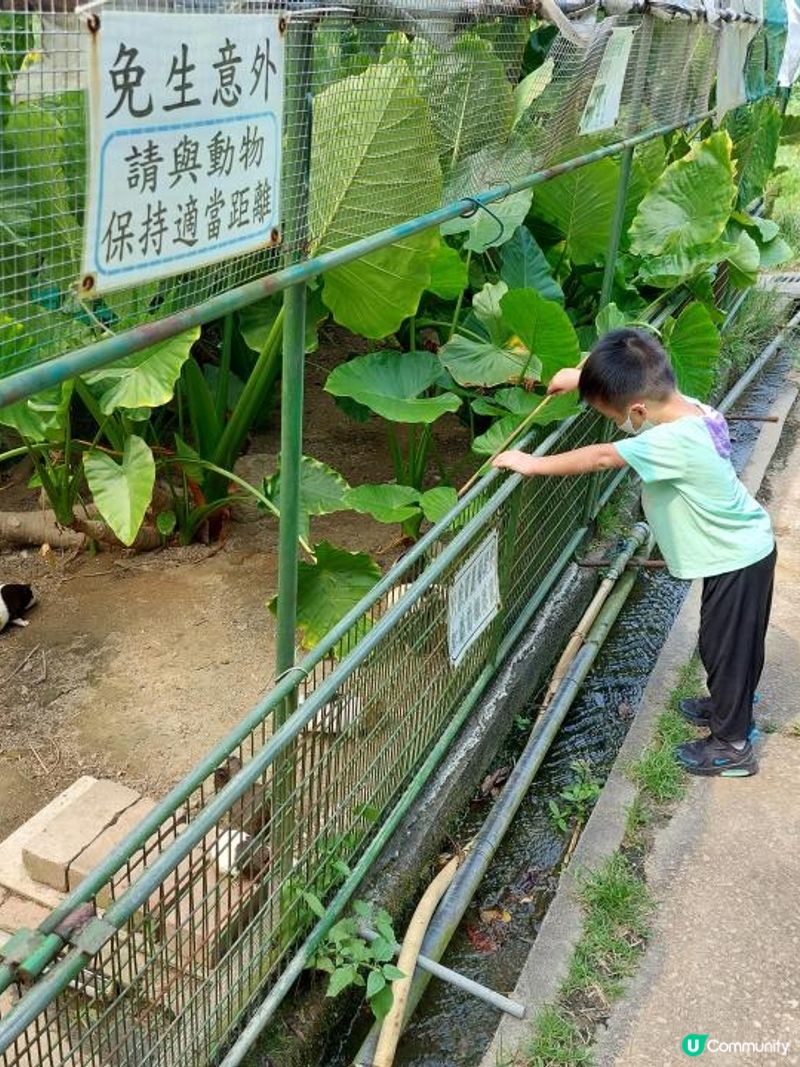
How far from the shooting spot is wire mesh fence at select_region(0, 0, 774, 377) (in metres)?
1.23

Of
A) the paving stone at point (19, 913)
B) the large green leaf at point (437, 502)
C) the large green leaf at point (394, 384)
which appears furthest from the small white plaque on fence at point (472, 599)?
the paving stone at point (19, 913)

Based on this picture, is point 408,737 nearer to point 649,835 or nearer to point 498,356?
point 649,835

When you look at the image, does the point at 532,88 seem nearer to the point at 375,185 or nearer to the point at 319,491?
the point at 375,185

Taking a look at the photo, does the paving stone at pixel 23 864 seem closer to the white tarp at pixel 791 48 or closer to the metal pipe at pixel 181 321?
the metal pipe at pixel 181 321

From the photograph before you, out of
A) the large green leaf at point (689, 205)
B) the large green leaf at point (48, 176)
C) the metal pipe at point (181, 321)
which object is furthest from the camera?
the large green leaf at point (689, 205)

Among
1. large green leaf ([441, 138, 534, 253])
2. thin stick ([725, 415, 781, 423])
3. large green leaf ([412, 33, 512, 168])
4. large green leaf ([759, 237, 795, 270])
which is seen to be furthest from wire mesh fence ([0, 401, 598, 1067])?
large green leaf ([759, 237, 795, 270])

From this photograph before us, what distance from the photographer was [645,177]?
14.1 ft

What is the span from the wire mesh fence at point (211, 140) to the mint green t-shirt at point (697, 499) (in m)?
0.81

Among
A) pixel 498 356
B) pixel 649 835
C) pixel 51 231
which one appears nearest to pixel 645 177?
pixel 498 356

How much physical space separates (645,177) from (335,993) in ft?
11.3

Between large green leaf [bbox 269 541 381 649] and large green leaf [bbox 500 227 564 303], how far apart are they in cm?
143

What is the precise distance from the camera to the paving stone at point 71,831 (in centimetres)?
216

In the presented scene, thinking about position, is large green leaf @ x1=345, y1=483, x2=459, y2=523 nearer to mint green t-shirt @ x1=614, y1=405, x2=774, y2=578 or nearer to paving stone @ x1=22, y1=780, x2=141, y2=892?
mint green t-shirt @ x1=614, y1=405, x2=774, y2=578

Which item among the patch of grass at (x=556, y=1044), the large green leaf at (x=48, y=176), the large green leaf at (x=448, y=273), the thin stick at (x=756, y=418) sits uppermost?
the large green leaf at (x=48, y=176)
